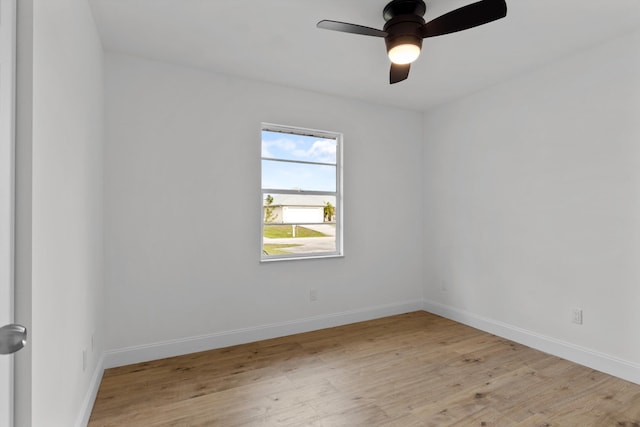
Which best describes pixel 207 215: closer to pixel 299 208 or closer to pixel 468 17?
pixel 299 208

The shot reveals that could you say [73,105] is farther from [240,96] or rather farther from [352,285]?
[352,285]

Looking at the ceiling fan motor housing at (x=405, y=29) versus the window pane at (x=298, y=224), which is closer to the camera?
the ceiling fan motor housing at (x=405, y=29)

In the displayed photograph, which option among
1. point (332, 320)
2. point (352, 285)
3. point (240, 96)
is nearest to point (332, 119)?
point (240, 96)

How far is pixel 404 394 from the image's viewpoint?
7.63 ft

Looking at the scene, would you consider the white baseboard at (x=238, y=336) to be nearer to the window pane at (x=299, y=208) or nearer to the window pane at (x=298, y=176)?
the window pane at (x=299, y=208)

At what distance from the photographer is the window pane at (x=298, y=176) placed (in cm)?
348

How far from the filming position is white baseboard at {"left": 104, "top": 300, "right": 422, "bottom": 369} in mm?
2770

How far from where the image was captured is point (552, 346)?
9.71ft

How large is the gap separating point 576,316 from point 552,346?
35cm

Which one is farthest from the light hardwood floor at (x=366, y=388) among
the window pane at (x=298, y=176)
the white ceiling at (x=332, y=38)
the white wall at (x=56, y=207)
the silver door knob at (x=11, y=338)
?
the white ceiling at (x=332, y=38)

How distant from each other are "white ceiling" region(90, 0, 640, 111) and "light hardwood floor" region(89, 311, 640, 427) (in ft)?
8.45

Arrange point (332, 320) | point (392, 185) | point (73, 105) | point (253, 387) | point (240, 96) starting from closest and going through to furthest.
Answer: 1. point (73, 105)
2. point (253, 387)
3. point (240, 96)
4. point (332, 320)
5. point (392, 185)

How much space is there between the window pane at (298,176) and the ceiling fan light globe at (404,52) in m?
1.67

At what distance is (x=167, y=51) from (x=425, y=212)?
3.34 meters
